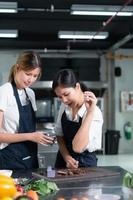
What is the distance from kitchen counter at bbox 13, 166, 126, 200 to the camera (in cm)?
153

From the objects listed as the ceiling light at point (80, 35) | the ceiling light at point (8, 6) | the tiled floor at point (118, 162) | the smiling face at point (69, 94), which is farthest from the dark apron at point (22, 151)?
the ceiling light at point (80, 35)

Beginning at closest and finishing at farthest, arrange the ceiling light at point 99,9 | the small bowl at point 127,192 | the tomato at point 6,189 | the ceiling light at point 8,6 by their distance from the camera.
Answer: the tomato at point 6,189 < the small bowl at point 127,192 < the ceiling light at point 8,6 < the ceiling light at point 99,9

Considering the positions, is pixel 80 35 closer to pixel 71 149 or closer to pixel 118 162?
pixel 118 162

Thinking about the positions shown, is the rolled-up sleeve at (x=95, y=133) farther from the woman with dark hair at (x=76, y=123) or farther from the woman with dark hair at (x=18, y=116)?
the woman with dark hair at (x=18, y=116)

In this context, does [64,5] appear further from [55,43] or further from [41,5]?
Result: [55,43]

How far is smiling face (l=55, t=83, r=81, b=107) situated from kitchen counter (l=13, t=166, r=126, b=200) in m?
0.47

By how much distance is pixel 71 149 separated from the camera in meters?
2.25

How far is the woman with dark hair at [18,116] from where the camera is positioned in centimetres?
218

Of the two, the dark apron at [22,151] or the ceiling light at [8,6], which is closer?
the dark apron at [22,151]

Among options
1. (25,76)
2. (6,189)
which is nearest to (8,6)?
(25,76)

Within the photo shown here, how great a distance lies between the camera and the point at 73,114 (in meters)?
2.29

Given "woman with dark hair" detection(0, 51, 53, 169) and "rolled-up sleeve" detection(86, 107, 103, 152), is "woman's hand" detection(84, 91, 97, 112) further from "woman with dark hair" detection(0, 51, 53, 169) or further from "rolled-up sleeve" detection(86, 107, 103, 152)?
"woman with dark hair" detection(0, 51, 53, 169)

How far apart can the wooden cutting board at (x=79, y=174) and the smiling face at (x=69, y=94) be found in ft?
1.30

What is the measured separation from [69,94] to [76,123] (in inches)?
8.1
